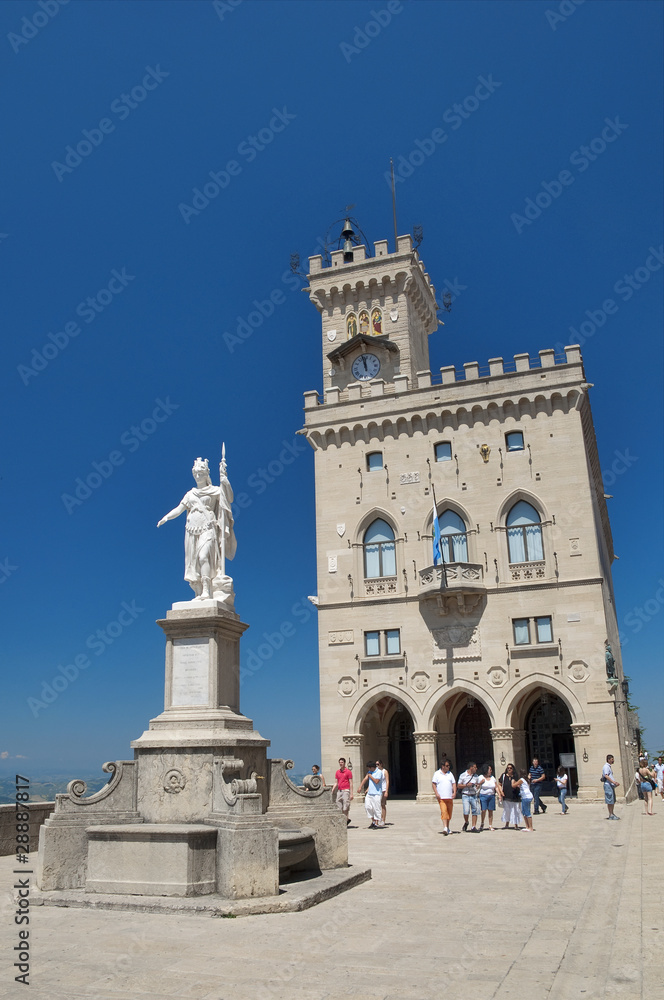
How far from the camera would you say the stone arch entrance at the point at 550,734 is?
33594 mm

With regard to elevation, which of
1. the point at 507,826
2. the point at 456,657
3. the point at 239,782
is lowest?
the point at 507,826

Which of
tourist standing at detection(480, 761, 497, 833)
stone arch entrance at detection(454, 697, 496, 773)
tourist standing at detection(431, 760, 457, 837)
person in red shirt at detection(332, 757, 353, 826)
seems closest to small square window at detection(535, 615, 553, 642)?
stone arch entrance at detection(454, 697, 496, 773)

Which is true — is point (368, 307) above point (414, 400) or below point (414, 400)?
above

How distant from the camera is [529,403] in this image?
32.9 m

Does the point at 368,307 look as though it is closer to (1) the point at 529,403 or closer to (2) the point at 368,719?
(1) the point at 529,403

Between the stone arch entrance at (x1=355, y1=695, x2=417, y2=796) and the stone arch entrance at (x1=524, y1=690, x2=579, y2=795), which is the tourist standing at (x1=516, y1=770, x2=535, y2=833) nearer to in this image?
the stone arch entrance at (x1=355, y1=695, x2=417, y2=796)

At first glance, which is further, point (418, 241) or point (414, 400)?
point (418, 241)

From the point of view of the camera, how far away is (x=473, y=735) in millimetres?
34688

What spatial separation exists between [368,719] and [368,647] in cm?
347

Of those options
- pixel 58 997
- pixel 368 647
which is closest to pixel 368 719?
pixel 368 647

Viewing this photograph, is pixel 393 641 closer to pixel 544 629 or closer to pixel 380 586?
pixel 380 586

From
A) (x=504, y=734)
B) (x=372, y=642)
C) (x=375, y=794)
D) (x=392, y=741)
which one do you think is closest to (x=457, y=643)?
(x=372, y=642)

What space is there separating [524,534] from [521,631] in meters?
3.90

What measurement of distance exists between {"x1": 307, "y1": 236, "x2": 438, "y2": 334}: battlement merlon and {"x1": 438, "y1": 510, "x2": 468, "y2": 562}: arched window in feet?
42.0
